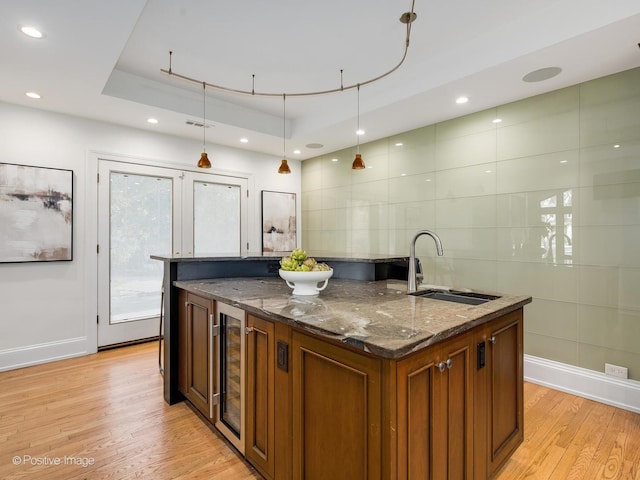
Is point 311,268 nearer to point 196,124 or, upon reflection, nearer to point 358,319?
point 358,319

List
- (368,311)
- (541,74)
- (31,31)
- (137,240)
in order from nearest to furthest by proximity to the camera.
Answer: (368,311), (31,31), (541,74), (137,240)

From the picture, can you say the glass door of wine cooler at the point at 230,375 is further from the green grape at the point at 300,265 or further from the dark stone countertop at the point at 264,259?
the dark stone countertop at the point at 264,259

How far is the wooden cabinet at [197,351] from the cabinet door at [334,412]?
34.5 inches

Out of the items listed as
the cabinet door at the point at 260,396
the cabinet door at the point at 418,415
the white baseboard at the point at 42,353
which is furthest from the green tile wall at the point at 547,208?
the white baseboard at the point at 42,353

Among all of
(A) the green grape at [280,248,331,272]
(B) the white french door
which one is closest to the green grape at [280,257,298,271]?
(A) the green grape at [280,248,331,272]

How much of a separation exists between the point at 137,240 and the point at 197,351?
7.73ft

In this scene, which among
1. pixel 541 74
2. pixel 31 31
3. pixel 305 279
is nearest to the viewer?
pixel 305 279

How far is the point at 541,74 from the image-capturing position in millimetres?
2719

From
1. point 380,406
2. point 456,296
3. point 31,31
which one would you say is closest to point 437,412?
point 380,406

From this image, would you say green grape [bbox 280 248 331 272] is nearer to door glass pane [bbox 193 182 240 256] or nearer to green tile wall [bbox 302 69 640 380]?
green tile wall [bbox 302 69 640 380]

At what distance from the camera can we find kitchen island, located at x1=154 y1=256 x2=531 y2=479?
3.87ft

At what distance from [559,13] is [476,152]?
1405 mm

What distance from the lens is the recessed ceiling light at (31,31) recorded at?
2145 millimetres

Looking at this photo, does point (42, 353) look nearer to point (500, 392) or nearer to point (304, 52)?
point (304, 52)
